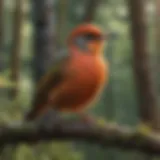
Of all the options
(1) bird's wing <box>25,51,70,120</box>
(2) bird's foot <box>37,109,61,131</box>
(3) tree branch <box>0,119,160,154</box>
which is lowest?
(3) tree branch <box>0,119,160,154</box>

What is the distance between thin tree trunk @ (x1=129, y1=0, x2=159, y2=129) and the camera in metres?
0.89

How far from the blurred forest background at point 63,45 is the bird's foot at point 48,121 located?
0.06 metres

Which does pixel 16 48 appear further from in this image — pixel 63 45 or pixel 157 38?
pixel 157 38

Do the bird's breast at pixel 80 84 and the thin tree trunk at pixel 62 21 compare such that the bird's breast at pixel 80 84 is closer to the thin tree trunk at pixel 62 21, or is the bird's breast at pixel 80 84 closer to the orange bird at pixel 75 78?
the orange bird at pixel 75 78

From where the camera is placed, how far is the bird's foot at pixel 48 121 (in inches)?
31.2

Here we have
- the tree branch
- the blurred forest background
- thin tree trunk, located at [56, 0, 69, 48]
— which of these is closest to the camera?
the tree branch

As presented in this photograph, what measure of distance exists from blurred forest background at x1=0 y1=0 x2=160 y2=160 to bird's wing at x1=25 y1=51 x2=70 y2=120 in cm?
3

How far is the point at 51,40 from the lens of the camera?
0.85m

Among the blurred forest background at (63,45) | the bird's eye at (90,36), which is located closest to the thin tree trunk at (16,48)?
the blurred forest background at (63,45)

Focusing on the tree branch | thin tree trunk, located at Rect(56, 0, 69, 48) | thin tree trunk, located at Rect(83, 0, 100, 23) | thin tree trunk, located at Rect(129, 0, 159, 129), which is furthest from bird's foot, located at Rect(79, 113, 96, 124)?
thin tree trunk, located at Rect(83, 0, 100, 23)

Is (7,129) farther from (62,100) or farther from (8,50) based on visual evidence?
(8,50)

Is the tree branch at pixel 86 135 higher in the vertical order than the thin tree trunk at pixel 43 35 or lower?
lower

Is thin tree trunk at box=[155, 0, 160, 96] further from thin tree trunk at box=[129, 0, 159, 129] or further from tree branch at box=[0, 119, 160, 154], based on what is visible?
tree branch at box=[0, 119, 160, 154]

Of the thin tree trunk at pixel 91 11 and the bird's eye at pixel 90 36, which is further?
the thin tree trunk at pixel 91 11
